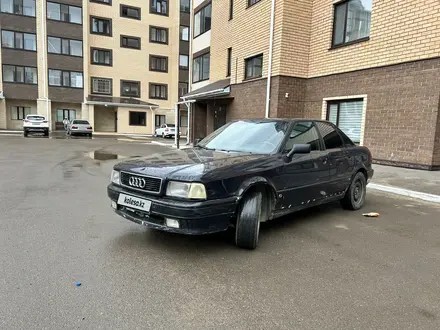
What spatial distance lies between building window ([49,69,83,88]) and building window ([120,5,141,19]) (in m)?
8.08

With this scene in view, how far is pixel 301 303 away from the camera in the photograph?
2.84 metres

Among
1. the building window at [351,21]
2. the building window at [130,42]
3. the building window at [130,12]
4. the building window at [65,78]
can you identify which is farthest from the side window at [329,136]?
the building window at [130,12]

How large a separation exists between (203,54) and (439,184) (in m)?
16.0

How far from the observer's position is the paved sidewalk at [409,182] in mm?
7045

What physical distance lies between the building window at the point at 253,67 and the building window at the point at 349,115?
3.46 metres

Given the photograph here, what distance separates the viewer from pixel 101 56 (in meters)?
35.6

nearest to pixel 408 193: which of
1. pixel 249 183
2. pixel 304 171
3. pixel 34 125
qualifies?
pixel 304 171

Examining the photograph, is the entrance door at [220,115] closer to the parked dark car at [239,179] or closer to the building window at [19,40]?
the parked dark car at [239,179]

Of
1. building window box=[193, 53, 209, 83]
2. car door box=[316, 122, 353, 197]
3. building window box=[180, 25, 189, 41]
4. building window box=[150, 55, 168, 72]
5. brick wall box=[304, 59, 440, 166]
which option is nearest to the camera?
car door box=[316, 122, 353, 197]

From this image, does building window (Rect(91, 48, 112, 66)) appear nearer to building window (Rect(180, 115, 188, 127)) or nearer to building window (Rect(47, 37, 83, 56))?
building window (Rect(47, 37, 83, 56))

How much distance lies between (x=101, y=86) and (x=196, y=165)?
35.6m

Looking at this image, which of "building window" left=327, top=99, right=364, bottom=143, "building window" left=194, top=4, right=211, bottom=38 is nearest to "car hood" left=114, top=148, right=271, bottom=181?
"building window" left=327, top=99, right=364, bottom=143

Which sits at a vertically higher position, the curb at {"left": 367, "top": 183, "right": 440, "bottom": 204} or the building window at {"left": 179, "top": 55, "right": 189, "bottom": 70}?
the building window at {"left": 179, "top": 55, "right": 189, "bottom": 70}

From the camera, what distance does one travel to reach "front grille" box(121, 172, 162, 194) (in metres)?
3.73
